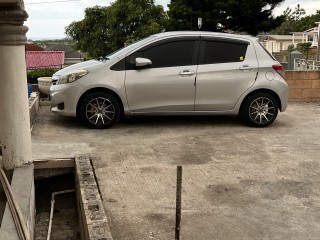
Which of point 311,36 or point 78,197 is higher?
point 311,36

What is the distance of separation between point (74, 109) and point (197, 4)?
2431cm

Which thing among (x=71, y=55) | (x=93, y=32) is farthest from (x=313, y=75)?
(x=71, y=55)

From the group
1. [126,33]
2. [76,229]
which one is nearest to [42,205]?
[76,229]

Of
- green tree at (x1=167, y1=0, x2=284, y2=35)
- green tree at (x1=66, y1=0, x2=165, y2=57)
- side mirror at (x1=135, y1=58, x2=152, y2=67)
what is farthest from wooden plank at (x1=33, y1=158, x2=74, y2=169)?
green tree at (x1=66, y1=0, x2=165, y2=57)

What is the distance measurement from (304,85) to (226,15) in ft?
68.0

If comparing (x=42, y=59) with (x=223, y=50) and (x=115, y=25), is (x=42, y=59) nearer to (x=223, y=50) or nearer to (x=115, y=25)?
(x=115, y=25)

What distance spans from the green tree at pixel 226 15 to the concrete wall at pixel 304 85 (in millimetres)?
19701

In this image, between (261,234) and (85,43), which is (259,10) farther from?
(261,234)

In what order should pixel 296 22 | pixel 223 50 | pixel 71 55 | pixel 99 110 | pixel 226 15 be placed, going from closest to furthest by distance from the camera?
pixel 99 110 → pixel 223 50 → pixel 226 15 → pixel 71 55 → pixel 296 22

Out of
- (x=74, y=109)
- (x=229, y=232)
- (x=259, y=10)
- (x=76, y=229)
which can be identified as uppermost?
(x=259, y=10)

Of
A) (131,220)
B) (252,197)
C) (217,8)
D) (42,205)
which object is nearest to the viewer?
(131,220)

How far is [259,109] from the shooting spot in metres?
7.63

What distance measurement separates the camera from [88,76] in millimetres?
7234

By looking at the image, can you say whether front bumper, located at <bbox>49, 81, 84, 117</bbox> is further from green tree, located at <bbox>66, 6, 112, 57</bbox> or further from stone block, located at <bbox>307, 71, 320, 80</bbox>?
green tree, located at <bbox>66, 6, 112, 57</bbox>
